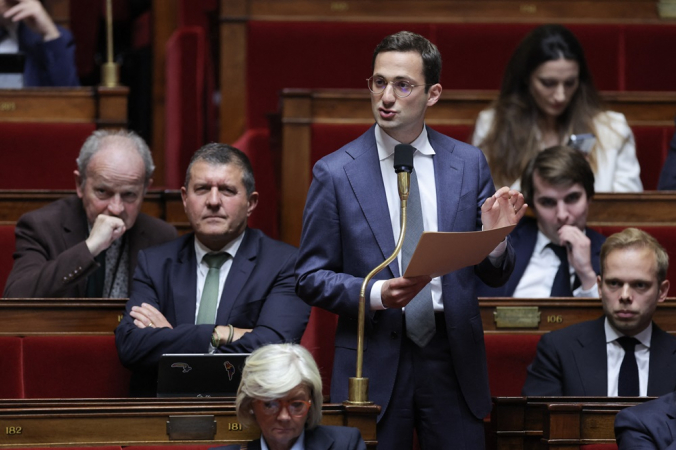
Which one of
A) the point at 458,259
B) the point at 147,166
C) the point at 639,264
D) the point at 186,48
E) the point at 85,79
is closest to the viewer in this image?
the point at 458,259

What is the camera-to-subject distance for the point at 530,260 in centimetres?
258

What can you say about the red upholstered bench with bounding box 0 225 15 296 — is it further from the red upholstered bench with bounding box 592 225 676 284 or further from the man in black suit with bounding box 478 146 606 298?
the red upholstered bench with bounding box 592 225 676 284

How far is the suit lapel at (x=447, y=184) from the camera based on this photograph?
176cm

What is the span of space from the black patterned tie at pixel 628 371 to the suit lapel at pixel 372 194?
0.59 m

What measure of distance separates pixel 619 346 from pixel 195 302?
0.76 metres

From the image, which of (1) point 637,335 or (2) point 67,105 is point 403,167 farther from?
(2) point 67,105

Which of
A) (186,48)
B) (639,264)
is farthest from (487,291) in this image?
(186,48)

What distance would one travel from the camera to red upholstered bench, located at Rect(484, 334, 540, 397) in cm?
234

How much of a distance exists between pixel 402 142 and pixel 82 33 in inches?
104

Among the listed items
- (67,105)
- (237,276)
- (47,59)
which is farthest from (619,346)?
(47,59)

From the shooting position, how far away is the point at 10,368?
2.17 metres

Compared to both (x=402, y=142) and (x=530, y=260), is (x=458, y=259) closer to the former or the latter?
(x=402, y=142)

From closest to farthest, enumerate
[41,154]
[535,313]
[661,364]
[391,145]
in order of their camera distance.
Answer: [391,145], [661,364], [535,313], [41,154]

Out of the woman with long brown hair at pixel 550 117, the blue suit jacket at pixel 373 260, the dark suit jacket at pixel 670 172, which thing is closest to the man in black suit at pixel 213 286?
the blue suit jacket at pixel 373 260
